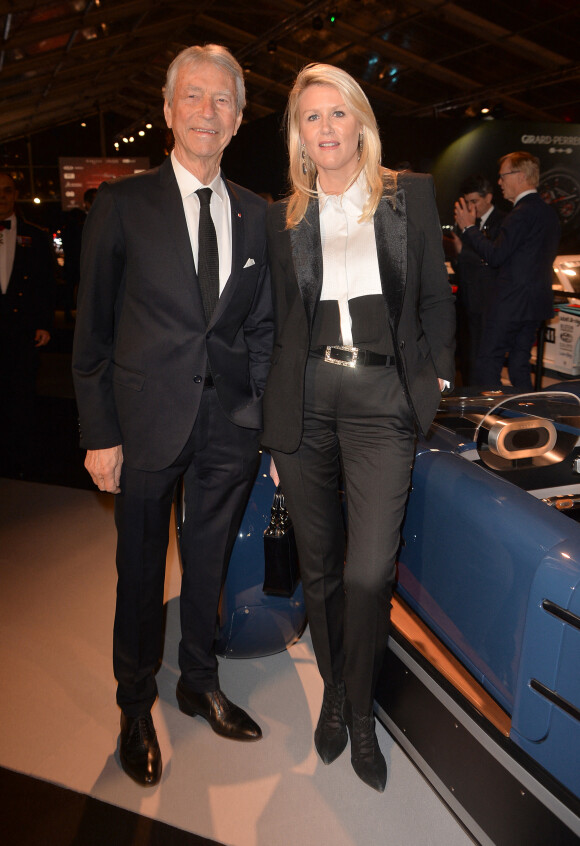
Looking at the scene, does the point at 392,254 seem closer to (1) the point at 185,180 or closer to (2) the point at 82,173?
A: (1) the point at 185,180

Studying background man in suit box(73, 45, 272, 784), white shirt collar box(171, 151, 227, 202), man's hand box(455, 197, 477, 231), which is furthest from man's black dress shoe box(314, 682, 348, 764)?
man's hand box(455, 197, 477, 231)

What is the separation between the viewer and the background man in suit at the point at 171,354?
1682 mm

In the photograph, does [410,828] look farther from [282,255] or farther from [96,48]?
[96,48]

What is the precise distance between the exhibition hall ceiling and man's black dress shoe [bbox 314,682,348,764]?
892 centimetres

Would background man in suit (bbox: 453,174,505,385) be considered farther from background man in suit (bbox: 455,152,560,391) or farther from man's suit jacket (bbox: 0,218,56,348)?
man's suit jacket (bbox: 0,218,56,348)

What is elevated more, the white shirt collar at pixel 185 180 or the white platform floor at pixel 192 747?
the white shirt collar at pixel 185 180

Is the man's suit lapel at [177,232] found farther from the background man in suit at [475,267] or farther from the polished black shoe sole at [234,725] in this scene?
the background man in suit at [475,267]

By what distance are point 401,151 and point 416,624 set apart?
32.5 ft

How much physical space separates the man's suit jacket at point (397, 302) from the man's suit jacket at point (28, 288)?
2.77 meters

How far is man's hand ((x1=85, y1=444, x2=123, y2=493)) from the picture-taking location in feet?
5.82

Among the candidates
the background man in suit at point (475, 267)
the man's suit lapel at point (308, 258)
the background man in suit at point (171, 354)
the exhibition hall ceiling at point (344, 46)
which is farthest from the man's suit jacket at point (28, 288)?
the exhibition hall ceiling at point (344, 46)

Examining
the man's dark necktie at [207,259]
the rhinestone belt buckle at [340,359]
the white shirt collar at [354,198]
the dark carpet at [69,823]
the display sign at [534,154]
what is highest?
the display sign at [534,154]

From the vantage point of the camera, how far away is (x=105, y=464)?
5.83 feet

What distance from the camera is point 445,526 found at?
173 cm
